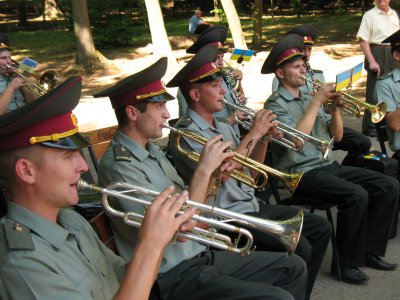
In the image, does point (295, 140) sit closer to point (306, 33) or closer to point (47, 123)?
point (47, 123)

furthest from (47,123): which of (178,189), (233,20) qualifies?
(233,20)

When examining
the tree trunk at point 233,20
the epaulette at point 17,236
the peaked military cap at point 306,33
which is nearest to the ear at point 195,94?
the epaulette at point 17,236

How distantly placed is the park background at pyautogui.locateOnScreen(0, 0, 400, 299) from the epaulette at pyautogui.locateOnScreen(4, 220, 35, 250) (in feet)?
8.18

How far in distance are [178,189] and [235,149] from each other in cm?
67

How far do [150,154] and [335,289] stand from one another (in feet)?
5.97

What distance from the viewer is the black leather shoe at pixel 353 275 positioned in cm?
392

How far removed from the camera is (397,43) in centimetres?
495

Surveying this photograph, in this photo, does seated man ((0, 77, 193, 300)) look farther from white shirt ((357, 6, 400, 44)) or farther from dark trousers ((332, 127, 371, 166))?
white shirt ((357, 6, 400, 44))

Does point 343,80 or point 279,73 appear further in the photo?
point 279,73

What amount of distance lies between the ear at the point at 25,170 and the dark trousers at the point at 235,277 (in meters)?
1.00

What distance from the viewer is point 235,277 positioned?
9.69ft

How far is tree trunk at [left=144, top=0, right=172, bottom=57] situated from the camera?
1409 centimetres

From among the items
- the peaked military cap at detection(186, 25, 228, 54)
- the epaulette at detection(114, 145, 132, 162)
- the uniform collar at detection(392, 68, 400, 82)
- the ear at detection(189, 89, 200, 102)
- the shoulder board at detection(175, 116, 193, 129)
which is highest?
the peaked military cap at detection(186, 25, 228, 54)

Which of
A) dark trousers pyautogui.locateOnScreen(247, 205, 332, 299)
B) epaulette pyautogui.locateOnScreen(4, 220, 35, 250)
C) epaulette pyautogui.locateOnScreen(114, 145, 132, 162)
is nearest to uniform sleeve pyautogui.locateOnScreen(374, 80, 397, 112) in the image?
dark trousers pyautogui.locateOnScreen(247, 205, 332, 299)
